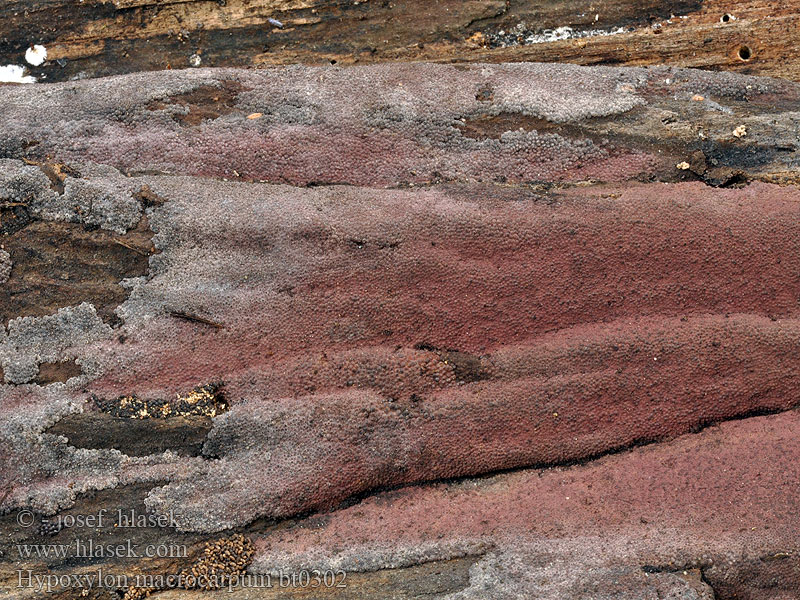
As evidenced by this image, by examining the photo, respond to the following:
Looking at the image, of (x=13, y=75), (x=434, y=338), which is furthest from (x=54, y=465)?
(x=13, y=75)

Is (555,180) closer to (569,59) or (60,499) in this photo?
(569,59)

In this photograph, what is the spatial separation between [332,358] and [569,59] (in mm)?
3122

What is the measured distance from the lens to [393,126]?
15.5ft

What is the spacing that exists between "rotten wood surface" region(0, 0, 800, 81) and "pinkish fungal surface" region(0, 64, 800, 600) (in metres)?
1.19

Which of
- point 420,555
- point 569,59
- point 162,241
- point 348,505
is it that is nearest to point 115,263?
point 162,241

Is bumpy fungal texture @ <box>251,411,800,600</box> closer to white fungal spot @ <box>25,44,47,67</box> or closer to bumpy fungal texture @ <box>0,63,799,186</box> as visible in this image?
bumpy fungal texture @ <box>0,63,799,186</box>

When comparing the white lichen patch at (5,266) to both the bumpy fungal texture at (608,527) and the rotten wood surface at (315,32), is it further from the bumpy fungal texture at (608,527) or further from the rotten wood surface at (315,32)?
the bumpy fungal texture at (608,527)

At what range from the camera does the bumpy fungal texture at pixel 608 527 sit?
147 inches

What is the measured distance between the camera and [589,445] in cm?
412

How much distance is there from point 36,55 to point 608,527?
5374mm

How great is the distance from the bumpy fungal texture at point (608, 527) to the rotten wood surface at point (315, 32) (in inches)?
124

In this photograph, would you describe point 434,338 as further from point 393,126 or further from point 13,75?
point 13,75

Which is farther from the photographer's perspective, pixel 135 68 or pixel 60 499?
pixel 135 68

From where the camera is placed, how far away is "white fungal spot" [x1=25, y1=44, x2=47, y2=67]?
577 centimetres
